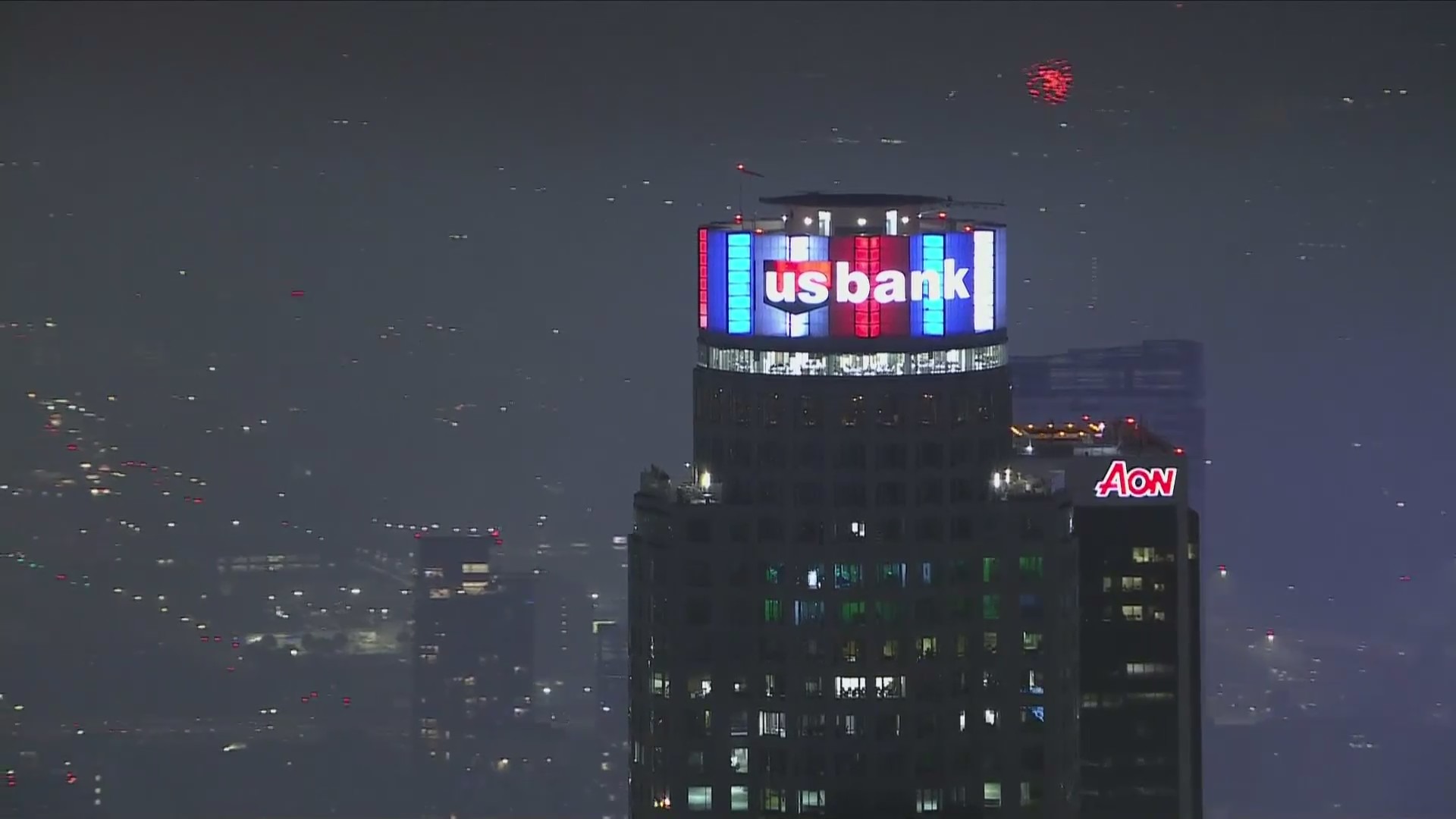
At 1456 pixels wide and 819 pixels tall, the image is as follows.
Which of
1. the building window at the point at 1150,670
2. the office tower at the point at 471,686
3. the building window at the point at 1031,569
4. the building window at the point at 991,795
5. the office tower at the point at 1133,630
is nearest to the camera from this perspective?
the building window at the point at 991,795

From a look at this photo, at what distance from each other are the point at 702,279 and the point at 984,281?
420cm

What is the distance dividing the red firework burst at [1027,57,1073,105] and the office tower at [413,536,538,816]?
22258 millimetres

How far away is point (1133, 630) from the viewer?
4744cm

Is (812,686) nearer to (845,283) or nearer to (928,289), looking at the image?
(845,283)

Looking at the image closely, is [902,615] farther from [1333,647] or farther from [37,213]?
[37,213]

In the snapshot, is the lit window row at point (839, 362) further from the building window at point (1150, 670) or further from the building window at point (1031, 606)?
the building window at point (1150, 670)

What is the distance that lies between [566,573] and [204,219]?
22.6 metres

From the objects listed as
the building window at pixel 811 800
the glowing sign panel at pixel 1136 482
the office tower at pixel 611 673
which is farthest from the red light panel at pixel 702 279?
the office tower at pixel 611 673

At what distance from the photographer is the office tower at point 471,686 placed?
73438 millimetres

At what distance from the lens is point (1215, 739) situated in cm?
7581

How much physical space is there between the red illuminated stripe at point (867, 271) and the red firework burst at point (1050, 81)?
1676 inches

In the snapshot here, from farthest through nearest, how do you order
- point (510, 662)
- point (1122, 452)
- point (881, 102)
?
point (881, 102), point (510, 662), point (1122, 452)

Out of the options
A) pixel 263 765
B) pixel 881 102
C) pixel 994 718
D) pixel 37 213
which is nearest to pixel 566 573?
pixel 263 765

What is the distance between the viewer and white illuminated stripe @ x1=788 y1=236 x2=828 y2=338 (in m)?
36.9
